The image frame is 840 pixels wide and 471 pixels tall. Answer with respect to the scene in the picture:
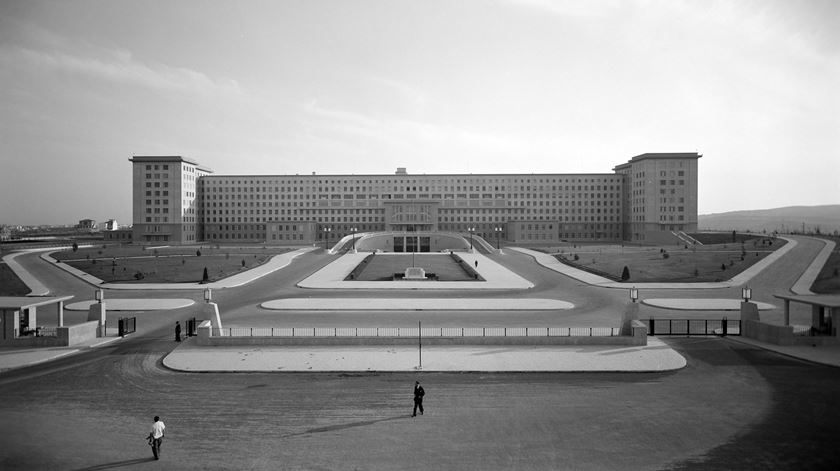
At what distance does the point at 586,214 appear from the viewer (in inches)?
4892

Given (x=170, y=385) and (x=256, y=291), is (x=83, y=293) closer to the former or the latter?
(x=256, y=291)

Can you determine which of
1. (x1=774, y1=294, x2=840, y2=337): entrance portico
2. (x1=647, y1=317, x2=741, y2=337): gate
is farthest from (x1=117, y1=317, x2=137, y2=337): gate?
(x1=774, y1=294, x2=840, y2=337): entrance portico

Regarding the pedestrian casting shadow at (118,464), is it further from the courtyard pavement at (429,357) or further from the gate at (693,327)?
the gate at (693,327)

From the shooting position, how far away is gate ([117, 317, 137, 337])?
88.4 feet

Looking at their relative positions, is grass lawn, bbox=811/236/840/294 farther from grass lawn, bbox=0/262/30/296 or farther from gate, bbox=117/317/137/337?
grass lawn, bbox=0/262/30/296

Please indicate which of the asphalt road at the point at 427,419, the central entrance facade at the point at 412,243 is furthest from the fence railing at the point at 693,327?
the central entrance facade at the point at 412,243

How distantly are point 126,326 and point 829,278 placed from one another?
55.6 metres

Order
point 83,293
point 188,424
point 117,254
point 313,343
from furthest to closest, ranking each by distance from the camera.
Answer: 1. point 117,254
2. point 83,293
3. point 313,343
4. point 188,424

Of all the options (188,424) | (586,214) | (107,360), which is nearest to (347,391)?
(188,424)

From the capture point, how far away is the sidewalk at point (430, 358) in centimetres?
2095

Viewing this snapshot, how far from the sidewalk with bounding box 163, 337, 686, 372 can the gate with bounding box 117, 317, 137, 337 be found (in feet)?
16.4

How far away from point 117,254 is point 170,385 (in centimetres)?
6537

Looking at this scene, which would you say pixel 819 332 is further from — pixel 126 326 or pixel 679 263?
pixel 126 326

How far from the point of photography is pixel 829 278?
150 feet
